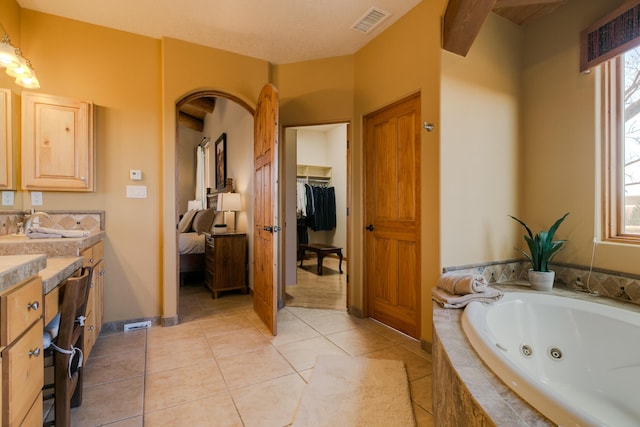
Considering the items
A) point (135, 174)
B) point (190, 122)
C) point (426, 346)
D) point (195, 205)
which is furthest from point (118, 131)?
point (190, 122)

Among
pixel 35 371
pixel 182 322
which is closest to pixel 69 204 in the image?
pixel 182 322

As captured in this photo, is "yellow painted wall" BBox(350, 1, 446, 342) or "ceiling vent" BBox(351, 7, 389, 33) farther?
"ceiling vent" BBox(351, 7, 389, 33)

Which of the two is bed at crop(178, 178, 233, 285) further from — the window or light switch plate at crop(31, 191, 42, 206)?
the window

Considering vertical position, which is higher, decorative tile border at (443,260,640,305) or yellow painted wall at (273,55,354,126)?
yellow painted wall at (273,55,354,126)

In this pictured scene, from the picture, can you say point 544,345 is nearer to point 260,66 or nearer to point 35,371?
point 35,371

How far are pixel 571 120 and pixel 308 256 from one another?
17.0 feet

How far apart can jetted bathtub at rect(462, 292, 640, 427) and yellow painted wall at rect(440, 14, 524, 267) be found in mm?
551

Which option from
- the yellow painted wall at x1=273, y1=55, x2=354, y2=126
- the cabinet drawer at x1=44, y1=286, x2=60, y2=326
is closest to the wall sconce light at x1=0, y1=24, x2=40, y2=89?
the cabinet drawer at x1=44, y1=286, x2=60, y2=326

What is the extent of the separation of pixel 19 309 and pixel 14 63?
1853 mm

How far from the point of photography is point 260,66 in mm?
3373

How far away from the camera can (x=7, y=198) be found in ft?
7.79

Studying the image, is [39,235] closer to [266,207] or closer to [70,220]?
[70,220]

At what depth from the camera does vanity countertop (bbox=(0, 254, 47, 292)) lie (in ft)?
2.86

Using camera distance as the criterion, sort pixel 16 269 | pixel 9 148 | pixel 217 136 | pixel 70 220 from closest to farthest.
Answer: pixel 16 269 → pixel 9 148 → pixel 70 220 → pixel 217 136
